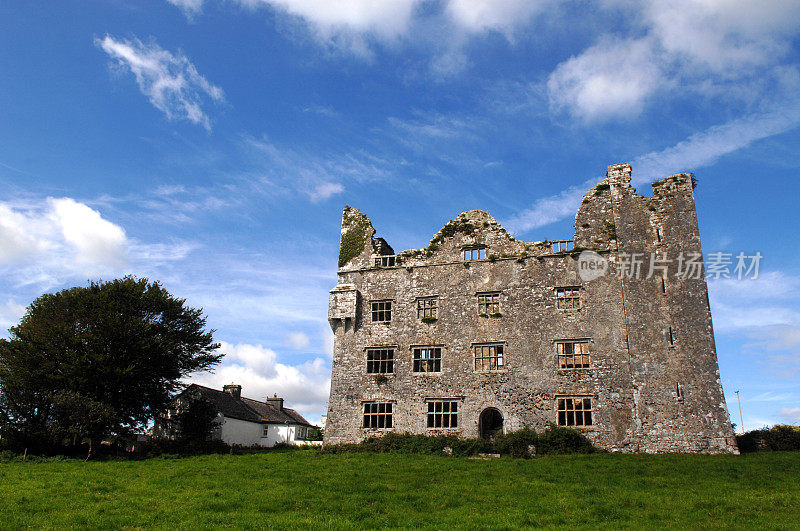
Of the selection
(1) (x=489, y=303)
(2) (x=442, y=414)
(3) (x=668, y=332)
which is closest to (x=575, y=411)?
(3) (x=668, y=332)

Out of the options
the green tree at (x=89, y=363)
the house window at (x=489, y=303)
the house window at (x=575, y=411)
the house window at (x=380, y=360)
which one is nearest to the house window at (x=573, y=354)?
the house window at (x=575, y=411)

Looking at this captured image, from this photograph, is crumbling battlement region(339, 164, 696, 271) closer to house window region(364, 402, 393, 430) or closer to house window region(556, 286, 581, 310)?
house window region(556, 286, 581, 310)

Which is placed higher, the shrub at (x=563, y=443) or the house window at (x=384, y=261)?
the house window at (x=384, y=261)

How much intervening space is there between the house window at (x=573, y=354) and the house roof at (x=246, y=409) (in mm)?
28116

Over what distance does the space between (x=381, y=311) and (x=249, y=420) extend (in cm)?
2320

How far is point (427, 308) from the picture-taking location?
38.6 m

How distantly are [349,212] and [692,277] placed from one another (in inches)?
952

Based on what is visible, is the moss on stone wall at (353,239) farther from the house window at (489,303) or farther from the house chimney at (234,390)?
the house chimney at (234,390)

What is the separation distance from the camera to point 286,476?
24.2m

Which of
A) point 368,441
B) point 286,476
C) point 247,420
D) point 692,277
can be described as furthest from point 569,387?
point 247,420

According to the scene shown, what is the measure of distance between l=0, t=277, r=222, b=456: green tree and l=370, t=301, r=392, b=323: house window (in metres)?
14.1

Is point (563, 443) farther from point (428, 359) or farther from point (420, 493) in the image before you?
point (420, 493)

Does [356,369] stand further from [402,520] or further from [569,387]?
[402,520]

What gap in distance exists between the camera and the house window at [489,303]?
37062 millimetres
